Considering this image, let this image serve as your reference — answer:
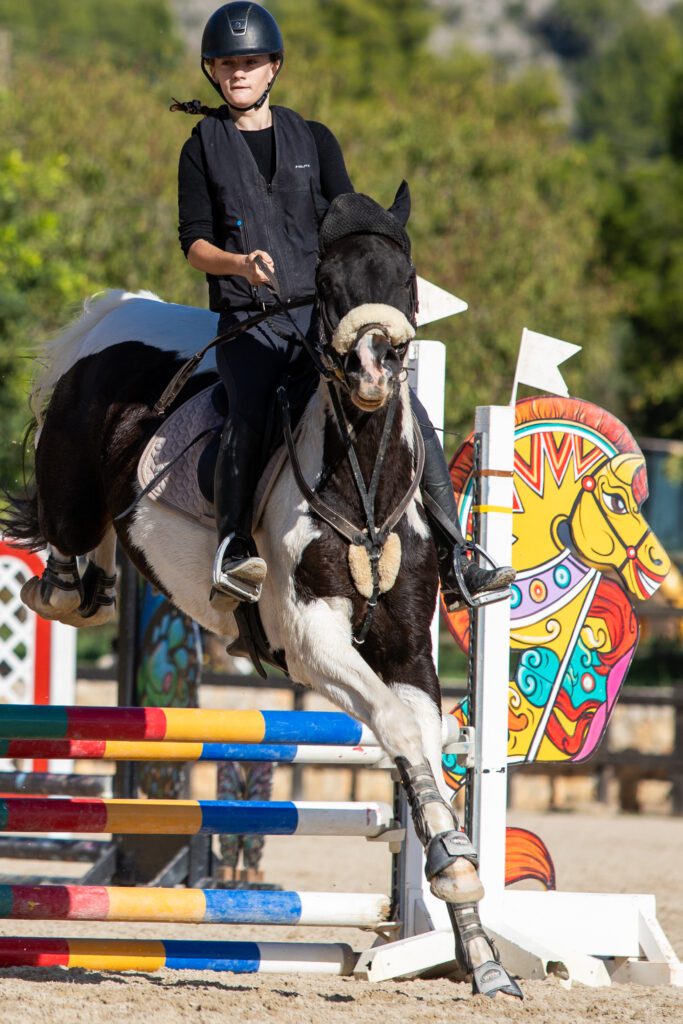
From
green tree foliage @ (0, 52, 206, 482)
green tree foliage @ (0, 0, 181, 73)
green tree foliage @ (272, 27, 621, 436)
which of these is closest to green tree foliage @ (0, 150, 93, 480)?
green tree foliage @ (0, 52, 206, 482)

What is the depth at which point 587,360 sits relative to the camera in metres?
26.4

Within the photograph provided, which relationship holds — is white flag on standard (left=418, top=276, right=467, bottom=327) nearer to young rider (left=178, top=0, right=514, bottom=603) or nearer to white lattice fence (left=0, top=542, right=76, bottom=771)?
young rider (left=178, top=0, right=514, bottom=603)

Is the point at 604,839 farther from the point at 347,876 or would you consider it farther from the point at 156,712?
the point at 156,712

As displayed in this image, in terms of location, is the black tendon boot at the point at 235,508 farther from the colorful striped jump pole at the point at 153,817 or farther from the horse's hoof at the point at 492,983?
the horse's hoof at the point at 492,983

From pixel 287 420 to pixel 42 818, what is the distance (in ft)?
5.29

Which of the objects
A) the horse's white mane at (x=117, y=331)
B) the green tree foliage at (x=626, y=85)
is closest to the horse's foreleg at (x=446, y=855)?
the horse's white mane at (x=117, y=331)

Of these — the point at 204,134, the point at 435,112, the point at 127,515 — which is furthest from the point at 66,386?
the point at 435,112

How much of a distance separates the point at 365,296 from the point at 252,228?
79 centimetres

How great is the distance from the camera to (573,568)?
5.38m

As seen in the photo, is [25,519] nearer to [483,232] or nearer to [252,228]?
[252,228]

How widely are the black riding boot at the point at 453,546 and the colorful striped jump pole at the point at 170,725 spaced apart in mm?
580

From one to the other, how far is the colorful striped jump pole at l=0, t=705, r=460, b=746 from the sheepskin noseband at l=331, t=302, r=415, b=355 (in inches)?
59.2

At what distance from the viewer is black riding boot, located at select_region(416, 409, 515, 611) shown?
14.3 ft

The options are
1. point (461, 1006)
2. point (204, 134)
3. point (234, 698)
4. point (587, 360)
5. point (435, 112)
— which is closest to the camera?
point (461, 1006)
